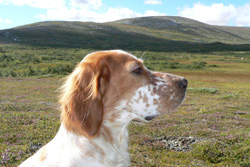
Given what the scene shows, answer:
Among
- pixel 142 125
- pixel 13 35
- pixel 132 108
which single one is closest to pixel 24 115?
pixel 142 125

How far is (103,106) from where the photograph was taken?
389 centimetres

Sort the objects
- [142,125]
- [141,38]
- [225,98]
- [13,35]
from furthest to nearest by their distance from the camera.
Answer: [141,38] → [13,35] → [225,98] → [142,125]

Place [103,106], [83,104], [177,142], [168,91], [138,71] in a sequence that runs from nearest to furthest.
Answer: [83,104]
[103,106]
[138,71]
[168,91]
[177,142]

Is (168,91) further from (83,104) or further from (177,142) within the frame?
(177,142)

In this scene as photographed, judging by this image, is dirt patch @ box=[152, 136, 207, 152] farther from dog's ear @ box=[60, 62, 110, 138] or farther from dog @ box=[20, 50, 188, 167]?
dog's ear @ box=[60, 62, 110, 138]

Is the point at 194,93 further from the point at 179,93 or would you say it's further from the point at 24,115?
the point at 179,93

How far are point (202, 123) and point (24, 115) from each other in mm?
8196

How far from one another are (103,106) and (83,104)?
0.42 meters

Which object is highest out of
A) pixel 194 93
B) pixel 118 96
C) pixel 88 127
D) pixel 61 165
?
pixel 118 96

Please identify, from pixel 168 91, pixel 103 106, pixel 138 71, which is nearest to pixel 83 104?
pixel 103 106

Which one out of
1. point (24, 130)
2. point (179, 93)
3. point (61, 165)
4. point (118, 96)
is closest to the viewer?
point (61, 165)

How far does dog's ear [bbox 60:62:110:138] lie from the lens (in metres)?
3.53

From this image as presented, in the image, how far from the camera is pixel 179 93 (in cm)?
458

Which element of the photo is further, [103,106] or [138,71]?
[138,71]
